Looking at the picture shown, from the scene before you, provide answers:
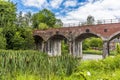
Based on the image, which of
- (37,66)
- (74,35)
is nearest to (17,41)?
(74,35)

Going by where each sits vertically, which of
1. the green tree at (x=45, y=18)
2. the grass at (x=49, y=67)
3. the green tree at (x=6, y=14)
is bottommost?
the grass at (x=49, y=67)

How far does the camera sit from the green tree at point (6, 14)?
123ft

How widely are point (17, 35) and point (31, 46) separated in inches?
195

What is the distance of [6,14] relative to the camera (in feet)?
126

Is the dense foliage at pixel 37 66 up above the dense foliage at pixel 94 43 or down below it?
below

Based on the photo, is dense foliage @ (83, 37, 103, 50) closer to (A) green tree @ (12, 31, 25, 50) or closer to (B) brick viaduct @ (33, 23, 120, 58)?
(B) brick viaduct @ (33, 23, 120, 58)

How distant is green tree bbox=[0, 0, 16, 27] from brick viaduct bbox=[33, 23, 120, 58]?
8142 millimetres

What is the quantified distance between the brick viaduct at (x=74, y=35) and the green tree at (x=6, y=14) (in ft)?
26.7

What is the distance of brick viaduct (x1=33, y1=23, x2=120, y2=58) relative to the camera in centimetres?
3638

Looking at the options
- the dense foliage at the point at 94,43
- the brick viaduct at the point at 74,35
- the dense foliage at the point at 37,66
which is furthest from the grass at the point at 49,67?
the dense foliage at the point at 94,43

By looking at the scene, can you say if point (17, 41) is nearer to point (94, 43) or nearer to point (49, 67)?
point (49, 67)

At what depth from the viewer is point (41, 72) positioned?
9.23 metres

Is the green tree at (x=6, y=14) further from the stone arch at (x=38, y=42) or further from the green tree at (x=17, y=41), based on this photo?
the stone arch at (x=38, y=42)

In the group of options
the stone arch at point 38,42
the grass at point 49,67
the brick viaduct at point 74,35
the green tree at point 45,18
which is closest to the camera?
the grass at point 49,67
